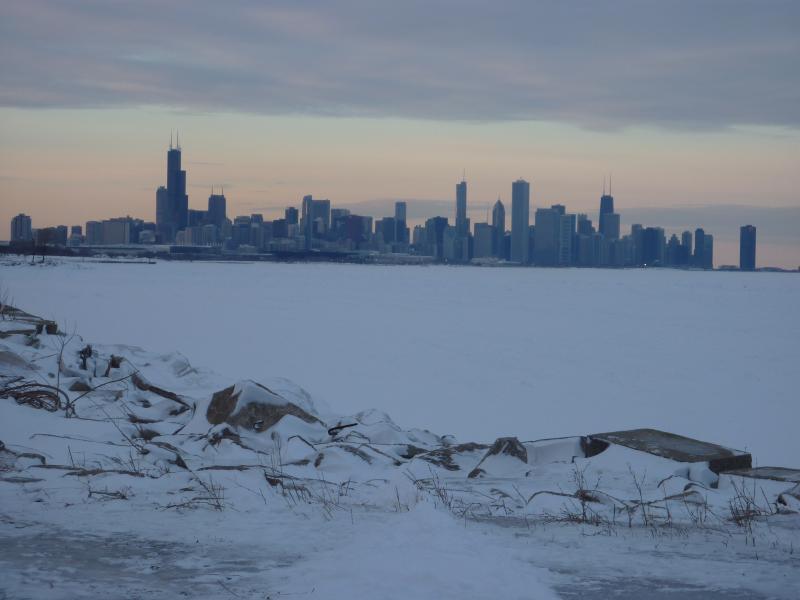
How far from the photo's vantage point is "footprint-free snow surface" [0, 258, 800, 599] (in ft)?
14.1

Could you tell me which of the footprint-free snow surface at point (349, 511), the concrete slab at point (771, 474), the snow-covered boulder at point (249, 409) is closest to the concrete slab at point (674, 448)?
the footprint-free snow surface at point (349, 511)

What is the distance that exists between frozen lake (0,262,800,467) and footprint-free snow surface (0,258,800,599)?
12.9ft

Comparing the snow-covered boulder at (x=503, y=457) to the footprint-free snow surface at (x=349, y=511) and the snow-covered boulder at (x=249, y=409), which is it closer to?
the footprint-free snow surface at (x=349, y=511)

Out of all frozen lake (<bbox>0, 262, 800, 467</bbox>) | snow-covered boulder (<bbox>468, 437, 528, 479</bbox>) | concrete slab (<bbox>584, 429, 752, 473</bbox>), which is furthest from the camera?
frozen lake (<bbox>0, 262, 800, 467</bbox>)

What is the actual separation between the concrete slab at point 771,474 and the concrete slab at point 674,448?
166mm

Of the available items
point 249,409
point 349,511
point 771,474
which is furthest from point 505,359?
point 349,511

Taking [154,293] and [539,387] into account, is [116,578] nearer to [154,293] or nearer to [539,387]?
[539,387]

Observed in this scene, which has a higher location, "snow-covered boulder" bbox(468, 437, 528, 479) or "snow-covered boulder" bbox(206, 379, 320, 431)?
"snow-covered boulder" bbox(206, 379, 320, 431)

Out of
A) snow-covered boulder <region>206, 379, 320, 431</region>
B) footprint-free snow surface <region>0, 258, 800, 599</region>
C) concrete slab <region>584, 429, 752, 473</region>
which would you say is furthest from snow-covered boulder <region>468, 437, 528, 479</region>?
snow-covered boulder <region>206, 379, 320, 431</region>

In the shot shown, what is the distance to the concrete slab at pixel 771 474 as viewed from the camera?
7.75 m

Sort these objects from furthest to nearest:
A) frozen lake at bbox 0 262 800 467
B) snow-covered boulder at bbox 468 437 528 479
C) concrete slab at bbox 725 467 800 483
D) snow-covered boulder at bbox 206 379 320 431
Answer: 1. frozen lake at bbox 0 262 800 467
2. snow-covered boulder at bbox 206 379 320 431
3. snow-covered boulder at bbox 468 437 528 479
4. concrete slab at bbox 725 467 800 483

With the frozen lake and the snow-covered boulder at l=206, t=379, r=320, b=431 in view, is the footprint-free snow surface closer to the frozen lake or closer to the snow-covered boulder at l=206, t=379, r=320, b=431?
the snow-covered boulder at l=206, t=379, r=320, b=431

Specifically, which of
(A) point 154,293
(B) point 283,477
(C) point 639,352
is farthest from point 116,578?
(A) point 154,293

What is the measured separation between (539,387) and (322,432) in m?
7.71
